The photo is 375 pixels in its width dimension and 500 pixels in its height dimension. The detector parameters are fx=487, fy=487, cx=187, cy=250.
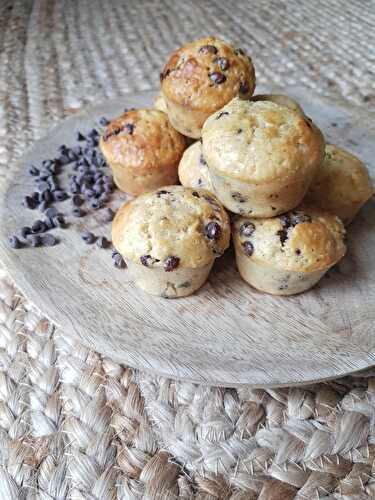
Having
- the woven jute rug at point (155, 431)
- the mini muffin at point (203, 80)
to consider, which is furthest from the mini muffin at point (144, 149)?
the woven jute rug at point (155, 431)

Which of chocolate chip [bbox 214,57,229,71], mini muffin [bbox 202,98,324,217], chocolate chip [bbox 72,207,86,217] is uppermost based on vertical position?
chocolate chip [bbox 214,57,229,71]

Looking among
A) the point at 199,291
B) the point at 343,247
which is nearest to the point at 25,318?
the point at 199,291

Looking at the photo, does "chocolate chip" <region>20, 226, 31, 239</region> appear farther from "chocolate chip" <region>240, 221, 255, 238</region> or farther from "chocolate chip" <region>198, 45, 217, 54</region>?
"chocolate chip" <region>198, 45, 217, 54</region>

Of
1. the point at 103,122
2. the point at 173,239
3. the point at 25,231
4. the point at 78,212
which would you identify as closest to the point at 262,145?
the point at 173,239

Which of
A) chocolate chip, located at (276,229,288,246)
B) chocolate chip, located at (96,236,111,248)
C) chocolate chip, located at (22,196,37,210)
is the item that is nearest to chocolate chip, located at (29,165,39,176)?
chocolate chip, located at (22,196,37,210)

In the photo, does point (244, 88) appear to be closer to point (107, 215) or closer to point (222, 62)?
point (222, 62)
